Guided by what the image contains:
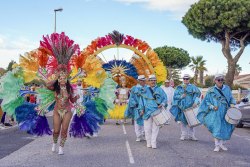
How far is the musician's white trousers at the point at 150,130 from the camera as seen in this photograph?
10.9 meters

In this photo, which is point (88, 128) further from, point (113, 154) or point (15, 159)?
point (15, 159)

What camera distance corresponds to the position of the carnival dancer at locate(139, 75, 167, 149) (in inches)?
429

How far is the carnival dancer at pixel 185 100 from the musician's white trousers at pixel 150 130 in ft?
6.35

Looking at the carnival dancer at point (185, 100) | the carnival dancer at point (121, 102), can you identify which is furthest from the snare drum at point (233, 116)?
the carnival dancer at point (121, 102)

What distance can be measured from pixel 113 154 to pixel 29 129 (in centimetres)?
220

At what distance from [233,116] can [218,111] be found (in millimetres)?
421

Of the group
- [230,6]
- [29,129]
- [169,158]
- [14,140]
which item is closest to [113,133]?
[14,140]

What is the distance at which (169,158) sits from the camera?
9.26 meters

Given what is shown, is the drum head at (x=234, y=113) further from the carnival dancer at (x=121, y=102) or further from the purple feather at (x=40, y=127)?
the carnival dancer at (x=121, y=102)

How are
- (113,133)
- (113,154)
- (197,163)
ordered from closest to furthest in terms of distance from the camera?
(197,163), (113,154), (113,133)

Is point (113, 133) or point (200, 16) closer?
point (113, 133)

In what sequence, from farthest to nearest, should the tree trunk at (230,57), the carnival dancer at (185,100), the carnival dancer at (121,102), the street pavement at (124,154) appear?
1. the tree trunk at (230,57)
2. the carnival dancer at (121,102)
3. the carnival dancer at (185,100)
4. the street pavement at (124,154)

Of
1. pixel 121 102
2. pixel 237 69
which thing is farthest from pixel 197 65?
pixel 121 102

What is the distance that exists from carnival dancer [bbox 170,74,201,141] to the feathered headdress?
3485 millimetres
